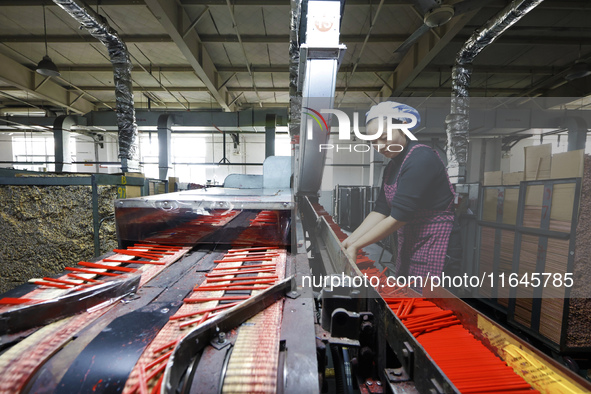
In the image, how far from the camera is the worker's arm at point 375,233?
198cm

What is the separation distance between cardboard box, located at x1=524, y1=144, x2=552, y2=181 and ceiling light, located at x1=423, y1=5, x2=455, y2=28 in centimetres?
161

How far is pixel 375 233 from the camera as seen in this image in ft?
7.26

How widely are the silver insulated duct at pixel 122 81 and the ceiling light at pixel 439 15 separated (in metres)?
4.54

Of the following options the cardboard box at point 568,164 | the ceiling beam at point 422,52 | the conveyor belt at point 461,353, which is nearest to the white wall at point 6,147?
the ceiling beam at point 422,52

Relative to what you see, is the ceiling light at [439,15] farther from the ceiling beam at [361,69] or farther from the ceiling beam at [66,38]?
the ceiling beam at [66,38]

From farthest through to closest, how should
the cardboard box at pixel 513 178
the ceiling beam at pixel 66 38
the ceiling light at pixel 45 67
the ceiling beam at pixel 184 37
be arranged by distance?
the ceiling beam at pixel 66 38
the ceiling light at pixel 45 67
the ceiling beam at pixel 184 37
the cardboard box at pixel 513 178

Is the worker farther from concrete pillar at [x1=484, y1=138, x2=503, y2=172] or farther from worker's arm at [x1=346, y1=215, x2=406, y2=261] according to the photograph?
concrete pillar at [x1=484, y1=138, x2=503, y2=172]

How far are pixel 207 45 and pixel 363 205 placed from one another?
16.4 ft

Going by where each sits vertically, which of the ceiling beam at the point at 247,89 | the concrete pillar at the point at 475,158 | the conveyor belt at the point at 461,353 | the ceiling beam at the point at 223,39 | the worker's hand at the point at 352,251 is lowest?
the conveyor belt at the point at 461,353

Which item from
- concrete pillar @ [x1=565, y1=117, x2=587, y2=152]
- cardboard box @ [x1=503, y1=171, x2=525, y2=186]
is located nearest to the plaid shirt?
cardboard box @ [x1=503, y1=171, x2=525, y2=186]

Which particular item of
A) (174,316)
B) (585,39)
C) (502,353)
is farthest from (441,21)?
(585,39)

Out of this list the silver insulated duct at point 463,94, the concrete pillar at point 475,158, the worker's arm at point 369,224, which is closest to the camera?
the worker's arm at point 369,224

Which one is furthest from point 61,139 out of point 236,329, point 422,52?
point 422,52

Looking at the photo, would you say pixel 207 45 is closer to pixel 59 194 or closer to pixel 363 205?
pixel 59 194
